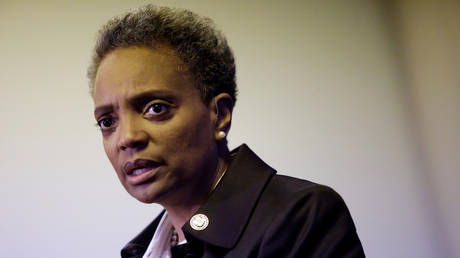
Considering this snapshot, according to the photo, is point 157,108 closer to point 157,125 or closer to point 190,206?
point 157,125

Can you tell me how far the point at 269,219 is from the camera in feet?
2.34

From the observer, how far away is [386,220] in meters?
1.51

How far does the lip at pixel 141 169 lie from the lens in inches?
28.7

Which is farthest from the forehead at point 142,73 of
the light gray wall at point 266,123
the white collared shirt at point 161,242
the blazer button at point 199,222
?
the light gray wall at point 266,123

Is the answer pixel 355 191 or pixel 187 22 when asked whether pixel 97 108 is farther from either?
pixel 355 191

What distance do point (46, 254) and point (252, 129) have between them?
2.74 feet

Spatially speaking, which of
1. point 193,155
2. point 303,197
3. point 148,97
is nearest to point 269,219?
point 303,197

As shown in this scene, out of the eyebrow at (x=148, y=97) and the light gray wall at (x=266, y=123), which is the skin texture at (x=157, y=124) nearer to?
the eyebrow at (x=148, y=97)

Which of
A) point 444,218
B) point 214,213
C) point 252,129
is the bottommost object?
point 444,218

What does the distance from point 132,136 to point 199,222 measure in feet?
0.62

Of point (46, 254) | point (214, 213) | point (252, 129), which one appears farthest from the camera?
point (252, 129)

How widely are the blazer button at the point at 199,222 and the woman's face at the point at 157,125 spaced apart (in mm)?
49

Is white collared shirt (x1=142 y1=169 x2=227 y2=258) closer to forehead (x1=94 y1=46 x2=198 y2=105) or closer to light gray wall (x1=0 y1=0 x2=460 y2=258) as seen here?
forehead (x1=94 y1=46 x2=198 y2=105)

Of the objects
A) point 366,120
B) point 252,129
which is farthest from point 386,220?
point 252,129
